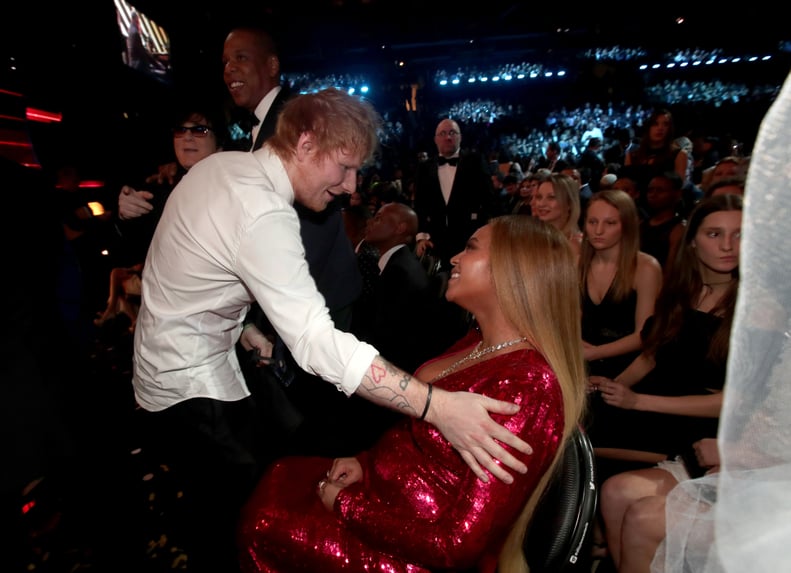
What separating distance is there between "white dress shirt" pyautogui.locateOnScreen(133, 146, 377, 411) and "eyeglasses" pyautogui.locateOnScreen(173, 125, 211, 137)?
1.04 m

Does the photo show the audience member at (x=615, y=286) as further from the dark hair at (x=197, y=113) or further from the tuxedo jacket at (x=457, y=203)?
the dark hair at (x=197, y=113)

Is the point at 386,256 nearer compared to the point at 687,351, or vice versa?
the point at 687,351

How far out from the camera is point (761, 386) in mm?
555

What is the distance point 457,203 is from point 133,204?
3.40 meters

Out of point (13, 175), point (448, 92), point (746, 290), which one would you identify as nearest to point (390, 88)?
point (448, 92)

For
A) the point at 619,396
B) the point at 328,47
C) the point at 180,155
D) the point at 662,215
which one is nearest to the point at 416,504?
the point at 619,396

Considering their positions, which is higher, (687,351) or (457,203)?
(457,203)

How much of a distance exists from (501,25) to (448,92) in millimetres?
7220

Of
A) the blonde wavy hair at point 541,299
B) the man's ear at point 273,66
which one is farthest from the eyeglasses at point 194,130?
the blonde wavy hair at point 541,299

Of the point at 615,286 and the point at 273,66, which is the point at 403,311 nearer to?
the point at 615,286

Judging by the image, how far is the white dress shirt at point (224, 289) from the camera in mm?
1358

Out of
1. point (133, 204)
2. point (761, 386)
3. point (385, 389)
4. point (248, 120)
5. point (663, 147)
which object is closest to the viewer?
point (761, 386)

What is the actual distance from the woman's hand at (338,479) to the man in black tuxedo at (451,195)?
11.3 feet

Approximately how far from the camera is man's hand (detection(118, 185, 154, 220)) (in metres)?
2.30
